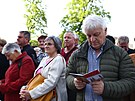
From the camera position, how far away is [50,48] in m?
4.37

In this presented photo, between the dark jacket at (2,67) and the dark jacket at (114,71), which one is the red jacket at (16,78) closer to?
the dark jacket at (2,67)

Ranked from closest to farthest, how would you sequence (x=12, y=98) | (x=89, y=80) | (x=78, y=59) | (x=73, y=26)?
(x=89, y=80), (x=78, y=59), (x=12, y=98), (x=73, y=26)

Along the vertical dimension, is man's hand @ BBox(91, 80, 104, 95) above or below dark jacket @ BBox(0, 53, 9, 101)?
above

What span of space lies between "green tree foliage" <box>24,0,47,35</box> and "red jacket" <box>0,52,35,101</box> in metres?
16.5

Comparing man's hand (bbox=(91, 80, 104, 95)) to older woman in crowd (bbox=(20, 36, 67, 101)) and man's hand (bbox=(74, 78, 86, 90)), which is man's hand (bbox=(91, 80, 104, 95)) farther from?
older woman in crowd (bbox=(20, 36, 67, 101))

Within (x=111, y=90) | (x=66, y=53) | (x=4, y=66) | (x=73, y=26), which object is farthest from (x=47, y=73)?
(x=73, y=26)

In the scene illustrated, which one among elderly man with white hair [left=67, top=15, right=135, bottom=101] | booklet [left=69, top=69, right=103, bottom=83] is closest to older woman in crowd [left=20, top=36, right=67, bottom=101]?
elderly man with white hair [left=67, top=15, right=135, bottom=101]

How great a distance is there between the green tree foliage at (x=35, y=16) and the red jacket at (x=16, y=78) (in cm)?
1646

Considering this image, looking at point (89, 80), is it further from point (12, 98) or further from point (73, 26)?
point (73, 26)

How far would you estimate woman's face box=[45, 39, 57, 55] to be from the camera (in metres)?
4.37

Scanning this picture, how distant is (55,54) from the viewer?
4387 millimetres

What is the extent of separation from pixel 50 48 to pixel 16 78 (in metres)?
0.95

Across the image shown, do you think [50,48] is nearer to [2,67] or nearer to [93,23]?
[93,23]

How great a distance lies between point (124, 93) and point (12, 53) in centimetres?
263
